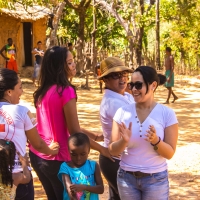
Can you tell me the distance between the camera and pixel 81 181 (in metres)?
3.48

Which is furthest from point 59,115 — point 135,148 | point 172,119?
Answer: point 172,119

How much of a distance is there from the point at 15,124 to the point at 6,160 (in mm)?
373

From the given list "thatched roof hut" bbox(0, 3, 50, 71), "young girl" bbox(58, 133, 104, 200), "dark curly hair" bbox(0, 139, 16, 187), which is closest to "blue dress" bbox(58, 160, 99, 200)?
"young girl" bbox(58, 133, 104, 200)

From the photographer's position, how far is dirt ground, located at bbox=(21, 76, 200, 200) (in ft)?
20.0

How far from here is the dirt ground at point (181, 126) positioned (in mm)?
6081

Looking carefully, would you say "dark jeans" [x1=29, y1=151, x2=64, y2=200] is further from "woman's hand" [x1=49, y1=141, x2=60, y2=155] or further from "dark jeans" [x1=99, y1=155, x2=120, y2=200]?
"dark jeans" [x1=99, y1=155, x2=120, y2=200]

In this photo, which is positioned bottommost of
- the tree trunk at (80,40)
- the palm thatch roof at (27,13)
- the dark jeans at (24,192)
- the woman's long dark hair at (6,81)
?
the dark jeans at (24,192)

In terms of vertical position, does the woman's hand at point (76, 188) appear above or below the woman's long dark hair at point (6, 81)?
below

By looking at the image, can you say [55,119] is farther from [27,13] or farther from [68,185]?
[27,13]

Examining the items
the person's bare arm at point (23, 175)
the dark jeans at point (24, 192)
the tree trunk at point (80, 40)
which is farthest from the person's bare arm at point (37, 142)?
the tree trunk at point (80, 40)

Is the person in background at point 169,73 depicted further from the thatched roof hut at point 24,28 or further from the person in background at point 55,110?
the person in background at point 55,110

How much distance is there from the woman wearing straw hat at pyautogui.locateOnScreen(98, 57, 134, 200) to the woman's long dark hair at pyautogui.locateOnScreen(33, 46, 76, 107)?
49 cm

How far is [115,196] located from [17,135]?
117cm

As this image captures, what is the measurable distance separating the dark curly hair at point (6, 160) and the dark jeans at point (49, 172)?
53 cm
